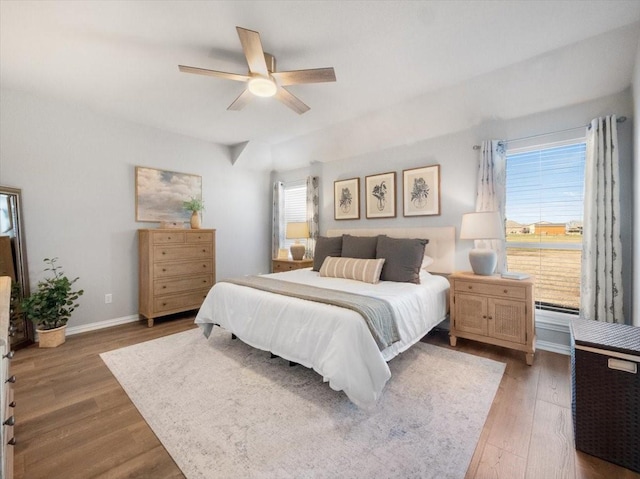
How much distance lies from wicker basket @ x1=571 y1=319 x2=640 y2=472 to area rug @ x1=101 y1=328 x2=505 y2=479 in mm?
532

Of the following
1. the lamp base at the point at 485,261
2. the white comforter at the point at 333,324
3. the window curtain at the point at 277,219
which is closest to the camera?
the white comforter at the point at 333,324

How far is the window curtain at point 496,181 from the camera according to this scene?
10.1ft

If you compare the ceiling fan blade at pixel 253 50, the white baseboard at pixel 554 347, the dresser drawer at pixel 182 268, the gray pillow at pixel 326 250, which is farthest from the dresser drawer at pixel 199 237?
the white baseboard at pixel 554 347

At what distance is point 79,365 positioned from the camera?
2621 mm

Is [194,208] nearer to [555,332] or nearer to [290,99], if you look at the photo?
[290,99]

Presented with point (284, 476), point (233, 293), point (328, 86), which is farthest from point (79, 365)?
point (328, 86)

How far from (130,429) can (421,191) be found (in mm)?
3625

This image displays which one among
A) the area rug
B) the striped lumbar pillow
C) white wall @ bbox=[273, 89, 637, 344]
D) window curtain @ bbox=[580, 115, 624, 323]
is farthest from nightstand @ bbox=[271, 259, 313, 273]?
window curtain @ bbox=[580, 115, 624, 323]

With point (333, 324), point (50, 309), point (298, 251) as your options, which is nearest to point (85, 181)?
point (50, 309)

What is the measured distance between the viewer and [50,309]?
119 inches

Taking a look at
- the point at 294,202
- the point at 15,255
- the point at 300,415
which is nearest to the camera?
the point at 300,415

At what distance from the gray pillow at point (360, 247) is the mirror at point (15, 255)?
3.53 meters

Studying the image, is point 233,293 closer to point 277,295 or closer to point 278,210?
point 277,295

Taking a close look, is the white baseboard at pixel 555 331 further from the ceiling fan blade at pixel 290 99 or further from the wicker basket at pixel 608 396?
the ceiling fan blade at pixel 290 99
